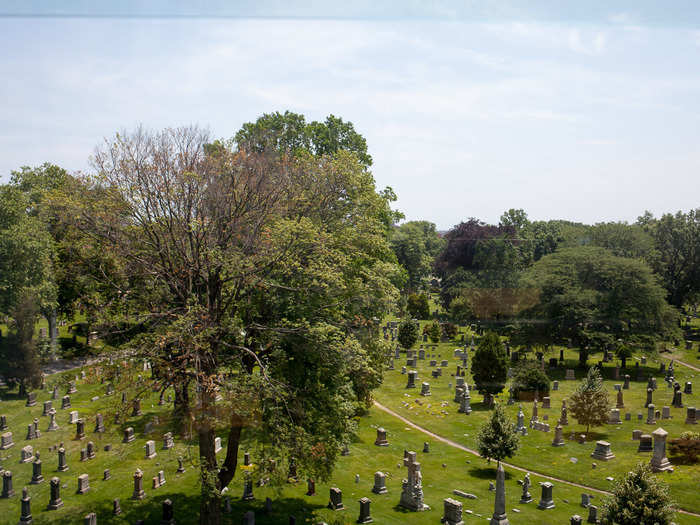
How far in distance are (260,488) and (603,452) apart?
46.3 feet

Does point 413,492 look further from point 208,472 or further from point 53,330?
point 53,330

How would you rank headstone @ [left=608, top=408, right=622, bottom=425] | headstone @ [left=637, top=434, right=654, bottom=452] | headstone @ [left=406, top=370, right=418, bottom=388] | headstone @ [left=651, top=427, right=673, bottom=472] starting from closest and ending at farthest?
headstone @ [left=651, top=427, right=673, bottom=472]
headstone @ [left=637, top=434, right=654, bottom=452]
headstone @ [left=608, top=408, right=622, bottom=425]
headstone @ [left=406, top=370, right=418, bottom=388]

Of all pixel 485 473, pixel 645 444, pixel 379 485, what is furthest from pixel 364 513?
pixel 645 444

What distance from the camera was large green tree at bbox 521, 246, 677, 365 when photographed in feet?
124

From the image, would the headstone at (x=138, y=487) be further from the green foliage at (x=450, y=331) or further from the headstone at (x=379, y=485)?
the green foliage at (x=450, y=331)

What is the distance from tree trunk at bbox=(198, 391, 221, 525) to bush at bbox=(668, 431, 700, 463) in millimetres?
17901

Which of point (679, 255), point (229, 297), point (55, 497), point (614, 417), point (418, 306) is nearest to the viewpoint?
point (229, 297)

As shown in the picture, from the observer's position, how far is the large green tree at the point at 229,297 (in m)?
12.9

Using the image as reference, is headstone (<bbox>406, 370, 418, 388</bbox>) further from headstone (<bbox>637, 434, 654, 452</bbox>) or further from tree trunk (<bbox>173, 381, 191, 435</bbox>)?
tree trunk (<bbox>173, 381, 191, 435</bbox>)

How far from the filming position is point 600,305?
1533 inches

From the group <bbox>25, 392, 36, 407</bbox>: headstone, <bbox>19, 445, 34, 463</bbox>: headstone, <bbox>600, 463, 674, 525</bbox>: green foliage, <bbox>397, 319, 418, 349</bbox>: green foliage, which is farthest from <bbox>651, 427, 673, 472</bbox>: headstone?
<bbox>25, 392, 36, 407</bbox>: headstone

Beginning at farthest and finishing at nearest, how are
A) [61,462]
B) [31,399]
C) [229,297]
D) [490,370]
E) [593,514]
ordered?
1. [490,370]
2. [31,399]
3. [61,462]
4. [593,514]
5. [229,297]

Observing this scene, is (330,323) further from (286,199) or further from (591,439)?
(591,439)

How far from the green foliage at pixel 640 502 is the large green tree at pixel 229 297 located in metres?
7.39
